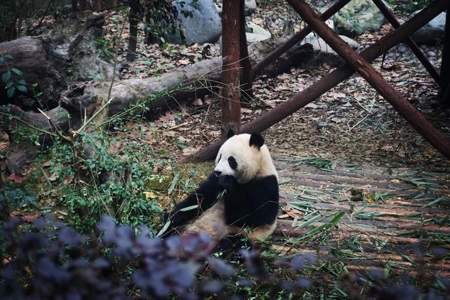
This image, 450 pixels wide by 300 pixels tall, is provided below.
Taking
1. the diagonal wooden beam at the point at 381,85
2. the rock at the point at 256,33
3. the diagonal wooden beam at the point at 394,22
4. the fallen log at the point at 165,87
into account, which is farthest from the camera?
the rock at the point at 256,33

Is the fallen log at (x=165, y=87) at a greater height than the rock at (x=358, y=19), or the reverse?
the rock at (x=358, y=19)

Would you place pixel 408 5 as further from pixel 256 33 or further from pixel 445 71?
pixel 256 33

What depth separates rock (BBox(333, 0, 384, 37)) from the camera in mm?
10188

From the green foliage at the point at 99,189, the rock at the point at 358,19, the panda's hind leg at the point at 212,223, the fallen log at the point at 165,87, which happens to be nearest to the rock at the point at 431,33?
the rock at the point at 358,19

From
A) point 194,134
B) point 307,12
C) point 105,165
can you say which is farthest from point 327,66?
point 105,165

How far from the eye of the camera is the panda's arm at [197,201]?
3.84 meters

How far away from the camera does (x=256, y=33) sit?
1019cm

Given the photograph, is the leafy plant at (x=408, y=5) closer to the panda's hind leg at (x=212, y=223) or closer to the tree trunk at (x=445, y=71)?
the tree trunk at (x=445, y=71)

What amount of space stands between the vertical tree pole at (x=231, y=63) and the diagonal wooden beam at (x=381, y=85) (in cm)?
62

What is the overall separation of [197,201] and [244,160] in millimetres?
473

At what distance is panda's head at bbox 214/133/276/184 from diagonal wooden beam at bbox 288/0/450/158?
51.0 inches

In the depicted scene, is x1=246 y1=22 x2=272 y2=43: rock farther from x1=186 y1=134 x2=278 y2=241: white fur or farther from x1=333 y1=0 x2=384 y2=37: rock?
x1=186 y1=134 x2=278 y2=241: white fur

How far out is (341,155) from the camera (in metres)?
5.60

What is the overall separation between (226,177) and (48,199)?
1.46 meters
